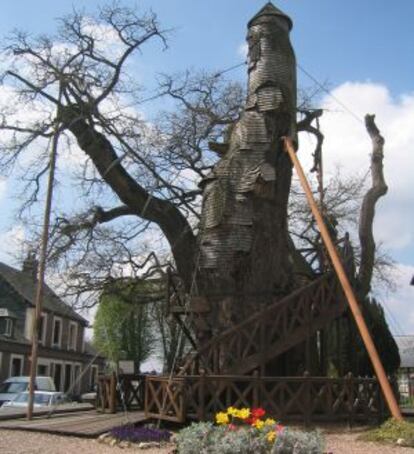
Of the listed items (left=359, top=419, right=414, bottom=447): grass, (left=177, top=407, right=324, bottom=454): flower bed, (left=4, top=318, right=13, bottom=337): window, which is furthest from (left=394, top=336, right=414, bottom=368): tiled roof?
(left=177, top=407, right=324, bottom=454): flower bed

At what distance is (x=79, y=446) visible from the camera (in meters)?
11.3

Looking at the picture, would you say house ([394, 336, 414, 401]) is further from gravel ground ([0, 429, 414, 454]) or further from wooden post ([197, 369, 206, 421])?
gravel ground ([0, 429, 414, 454])

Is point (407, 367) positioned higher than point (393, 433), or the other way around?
point (407, 367)

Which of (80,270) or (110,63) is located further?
(80,270)

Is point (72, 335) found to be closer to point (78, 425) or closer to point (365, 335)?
point (78, 425)

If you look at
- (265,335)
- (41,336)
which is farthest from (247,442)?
(41,336)

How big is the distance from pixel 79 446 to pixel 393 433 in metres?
5.29

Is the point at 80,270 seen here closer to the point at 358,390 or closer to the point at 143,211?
the point at 143,211

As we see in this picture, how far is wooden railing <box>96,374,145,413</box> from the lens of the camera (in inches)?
665

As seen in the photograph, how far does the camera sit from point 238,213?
16.4 metres

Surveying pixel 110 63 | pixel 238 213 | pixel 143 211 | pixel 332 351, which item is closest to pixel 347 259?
pixel 238 213

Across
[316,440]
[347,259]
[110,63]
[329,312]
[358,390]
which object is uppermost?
[110,63]

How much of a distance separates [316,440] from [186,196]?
14435 millimetres

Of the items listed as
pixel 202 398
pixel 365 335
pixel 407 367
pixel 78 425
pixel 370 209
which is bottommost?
pixel 78 425
